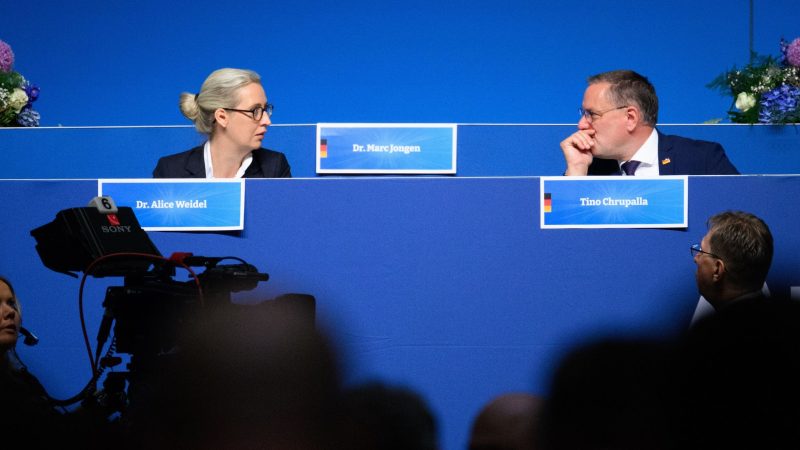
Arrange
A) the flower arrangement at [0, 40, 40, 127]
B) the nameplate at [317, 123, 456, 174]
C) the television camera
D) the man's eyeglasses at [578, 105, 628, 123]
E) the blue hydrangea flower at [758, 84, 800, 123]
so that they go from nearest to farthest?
the television camera, the man's eyeglasses at [578, 105, 628, 123], the blue hydrangea flower at [758, 84, 800, 123], the flower arrangement at [0, 40, 40, 127], the nameplate at [317, 123, 456, 174]

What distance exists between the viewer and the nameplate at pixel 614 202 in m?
2.02

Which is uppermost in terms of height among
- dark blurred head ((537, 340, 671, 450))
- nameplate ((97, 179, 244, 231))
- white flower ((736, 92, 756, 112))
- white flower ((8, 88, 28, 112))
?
white flower ((736, 92, 756, 112))

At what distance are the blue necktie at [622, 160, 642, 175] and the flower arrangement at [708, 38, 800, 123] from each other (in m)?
1.51

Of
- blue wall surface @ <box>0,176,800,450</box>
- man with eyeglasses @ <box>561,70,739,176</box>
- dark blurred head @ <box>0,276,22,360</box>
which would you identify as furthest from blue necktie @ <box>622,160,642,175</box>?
dark blurred head @ <box>0,276,22,360</box>

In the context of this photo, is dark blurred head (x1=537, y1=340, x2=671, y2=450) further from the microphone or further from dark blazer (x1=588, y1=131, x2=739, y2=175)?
dark blazer (x1=588, y1=131, x2=739, y2=175)

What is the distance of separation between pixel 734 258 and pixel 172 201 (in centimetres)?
128

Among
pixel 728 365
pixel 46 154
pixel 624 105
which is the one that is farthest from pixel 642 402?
pixel 46 154

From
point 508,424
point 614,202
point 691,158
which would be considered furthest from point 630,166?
point 508,424

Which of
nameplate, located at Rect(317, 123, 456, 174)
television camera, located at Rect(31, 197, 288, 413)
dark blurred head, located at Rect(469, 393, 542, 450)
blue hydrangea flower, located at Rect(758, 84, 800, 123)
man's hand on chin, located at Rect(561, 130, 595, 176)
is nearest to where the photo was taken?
dark blurred head, located at Rect(469, 393, 542, 450)

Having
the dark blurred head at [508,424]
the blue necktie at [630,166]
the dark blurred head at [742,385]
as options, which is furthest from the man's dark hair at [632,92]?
the dark blurred head at [742,385]

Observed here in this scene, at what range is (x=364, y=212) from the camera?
6.70ft

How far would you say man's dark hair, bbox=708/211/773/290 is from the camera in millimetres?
1789

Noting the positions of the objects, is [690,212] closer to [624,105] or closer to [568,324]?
[568,324]

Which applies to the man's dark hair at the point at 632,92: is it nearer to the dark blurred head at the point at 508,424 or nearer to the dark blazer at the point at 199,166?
the dark blazer at the point at 199,166
